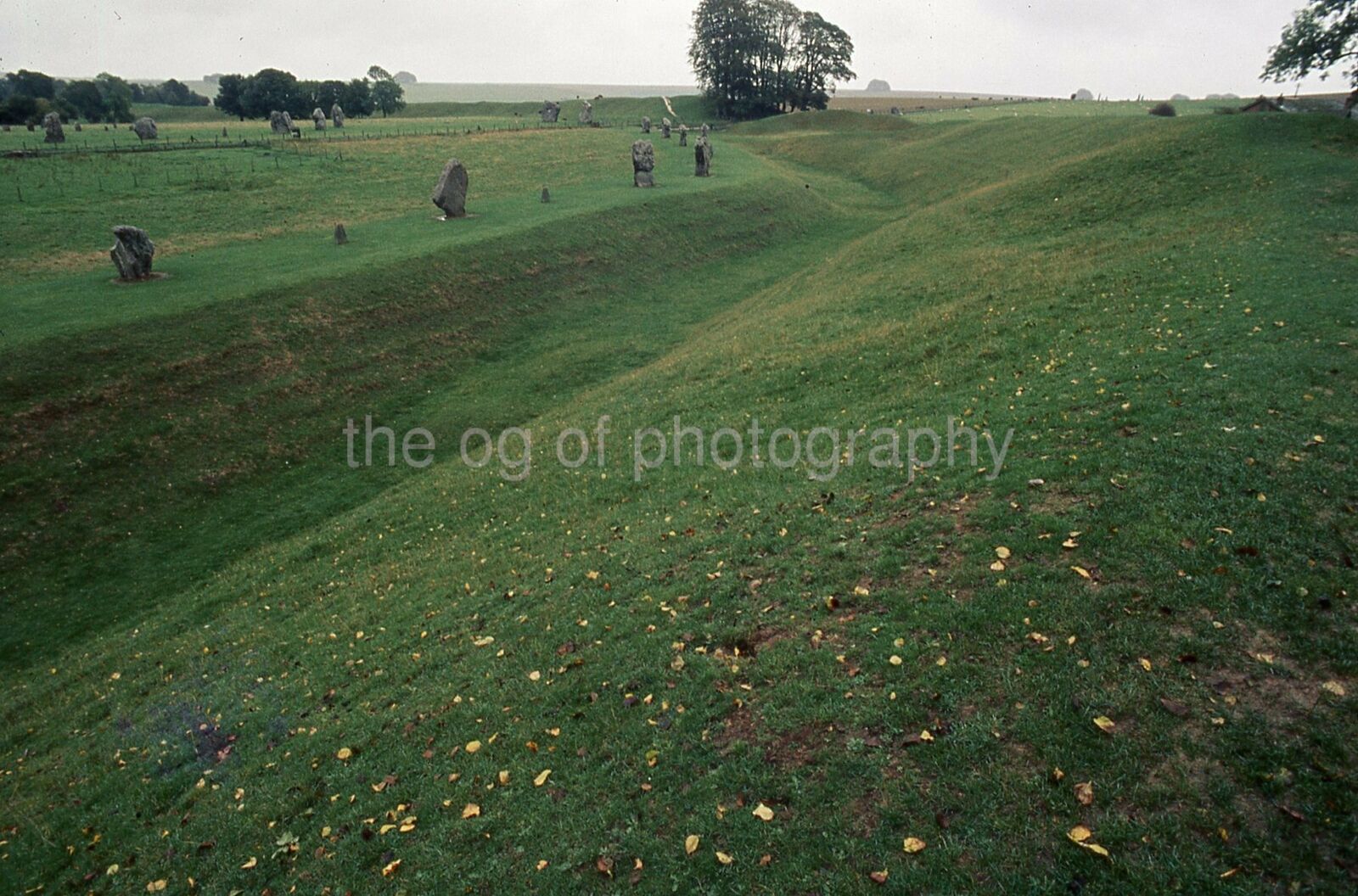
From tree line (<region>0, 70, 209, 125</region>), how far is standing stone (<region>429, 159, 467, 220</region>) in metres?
65.7

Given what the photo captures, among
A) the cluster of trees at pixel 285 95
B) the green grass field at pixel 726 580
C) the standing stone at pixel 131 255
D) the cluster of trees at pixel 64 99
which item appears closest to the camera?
the green grass field at pixel 726 580

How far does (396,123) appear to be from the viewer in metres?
95.9

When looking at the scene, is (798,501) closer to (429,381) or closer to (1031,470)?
(1031,470)

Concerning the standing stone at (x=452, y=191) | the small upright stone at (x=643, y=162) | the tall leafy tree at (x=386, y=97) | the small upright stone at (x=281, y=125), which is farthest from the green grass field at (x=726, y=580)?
the tall leafy tree at (x=386, y=97)

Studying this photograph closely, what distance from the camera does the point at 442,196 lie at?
45.1 meters

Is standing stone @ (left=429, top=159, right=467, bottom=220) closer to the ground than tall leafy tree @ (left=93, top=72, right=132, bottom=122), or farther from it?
closer to the ground

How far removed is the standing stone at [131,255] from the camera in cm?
3266

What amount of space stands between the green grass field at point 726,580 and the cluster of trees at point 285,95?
82004 mm

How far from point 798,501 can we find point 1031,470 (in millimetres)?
4405

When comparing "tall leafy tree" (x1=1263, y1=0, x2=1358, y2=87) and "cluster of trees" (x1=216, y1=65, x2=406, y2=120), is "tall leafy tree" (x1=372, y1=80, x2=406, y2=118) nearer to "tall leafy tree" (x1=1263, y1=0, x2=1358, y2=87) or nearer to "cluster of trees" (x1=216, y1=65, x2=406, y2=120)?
"cluster of trees" (x1=216, y1=65, x2=406, y2=120)

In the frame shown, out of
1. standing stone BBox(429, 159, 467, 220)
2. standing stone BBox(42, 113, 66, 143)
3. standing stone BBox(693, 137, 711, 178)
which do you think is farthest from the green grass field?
standing stone BBox(42, 113, 66, 143)

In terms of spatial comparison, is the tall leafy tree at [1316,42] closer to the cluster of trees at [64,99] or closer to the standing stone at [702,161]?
the standing stone at [702,161]

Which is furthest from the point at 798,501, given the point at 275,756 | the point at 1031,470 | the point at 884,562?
the point at 275,756

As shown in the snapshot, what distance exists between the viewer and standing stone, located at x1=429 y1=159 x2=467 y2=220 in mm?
45156
